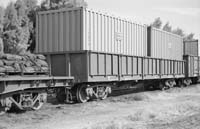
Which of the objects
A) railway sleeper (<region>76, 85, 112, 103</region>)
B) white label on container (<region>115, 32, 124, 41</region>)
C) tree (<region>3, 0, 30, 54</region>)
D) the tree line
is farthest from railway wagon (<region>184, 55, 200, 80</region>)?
tree (<region>3, 0, 30, 54</region>)

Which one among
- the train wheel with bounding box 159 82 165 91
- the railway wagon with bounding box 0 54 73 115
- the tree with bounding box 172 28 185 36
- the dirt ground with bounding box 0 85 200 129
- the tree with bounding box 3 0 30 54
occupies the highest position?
the tree with bounding box 172 28 185 36

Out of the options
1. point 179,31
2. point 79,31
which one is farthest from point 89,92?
point 179,31

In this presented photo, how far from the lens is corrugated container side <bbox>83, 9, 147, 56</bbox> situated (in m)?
13.3

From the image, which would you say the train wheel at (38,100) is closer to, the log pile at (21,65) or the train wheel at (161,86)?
the log pile at (21,65)

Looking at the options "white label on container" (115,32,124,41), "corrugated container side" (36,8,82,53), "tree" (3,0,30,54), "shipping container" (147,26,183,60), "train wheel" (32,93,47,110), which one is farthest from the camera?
"tree" (3,0,30,54)

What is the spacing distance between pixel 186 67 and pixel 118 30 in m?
10.9

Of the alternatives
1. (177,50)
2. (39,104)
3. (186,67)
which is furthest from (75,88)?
(186,67)

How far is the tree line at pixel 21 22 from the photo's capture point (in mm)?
35625

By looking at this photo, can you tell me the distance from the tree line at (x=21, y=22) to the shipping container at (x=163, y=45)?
715 inches

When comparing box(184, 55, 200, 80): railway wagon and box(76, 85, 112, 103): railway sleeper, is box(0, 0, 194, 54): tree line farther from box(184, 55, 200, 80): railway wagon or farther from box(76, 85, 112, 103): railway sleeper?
box(76, 85, 112, 103): railway sleeper

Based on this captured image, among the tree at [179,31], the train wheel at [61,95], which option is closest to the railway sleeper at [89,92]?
the train wheel at [61,95]

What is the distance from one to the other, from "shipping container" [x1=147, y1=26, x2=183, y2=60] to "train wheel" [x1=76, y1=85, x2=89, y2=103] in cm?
643

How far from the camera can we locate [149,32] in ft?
61.1

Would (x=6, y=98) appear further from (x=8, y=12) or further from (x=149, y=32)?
(x=8, y=12)
